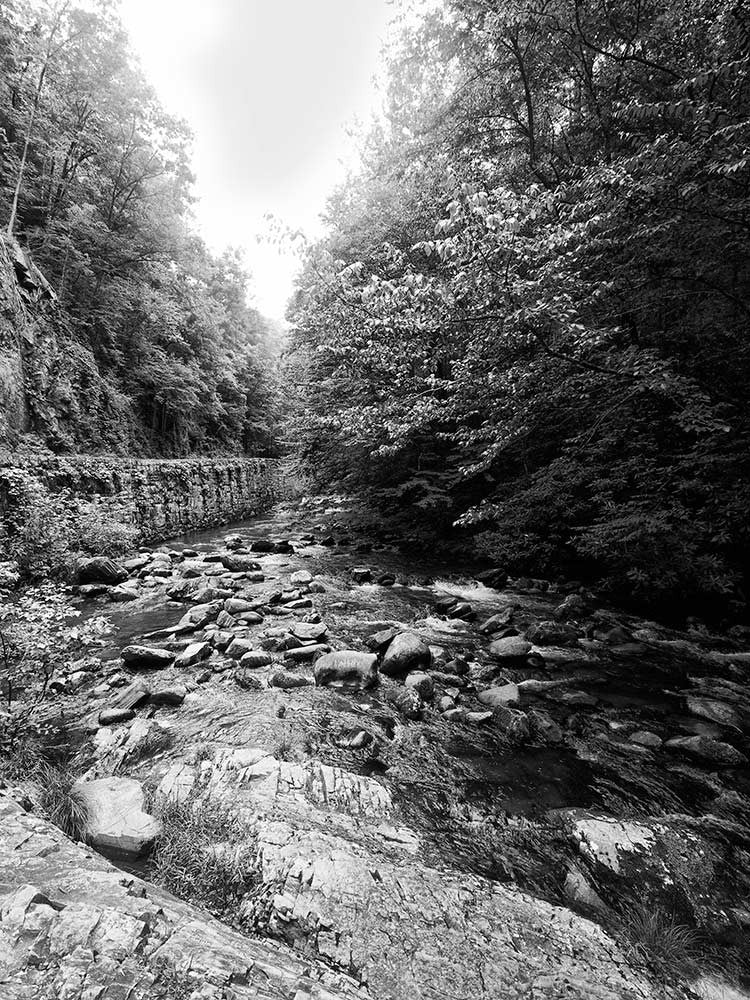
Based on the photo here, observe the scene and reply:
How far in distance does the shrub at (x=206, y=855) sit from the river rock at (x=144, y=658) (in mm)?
2302

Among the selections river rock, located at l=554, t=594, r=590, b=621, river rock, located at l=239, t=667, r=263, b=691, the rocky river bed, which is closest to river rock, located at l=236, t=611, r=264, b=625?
the rocky river bed

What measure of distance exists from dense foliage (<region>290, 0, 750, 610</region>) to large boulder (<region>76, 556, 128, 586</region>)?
17.3 ft

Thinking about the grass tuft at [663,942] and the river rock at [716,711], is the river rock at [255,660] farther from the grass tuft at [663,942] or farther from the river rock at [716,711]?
the river rock at [716,711]

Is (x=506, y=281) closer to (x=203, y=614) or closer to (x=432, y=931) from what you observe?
(x=432, y=931)

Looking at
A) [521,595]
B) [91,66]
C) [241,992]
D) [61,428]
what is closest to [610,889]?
[241,992]

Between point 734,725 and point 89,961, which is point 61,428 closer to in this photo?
point 89,961

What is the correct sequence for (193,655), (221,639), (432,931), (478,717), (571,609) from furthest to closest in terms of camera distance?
(571,609), (221,639), (193,655), (478,717), (432,931)

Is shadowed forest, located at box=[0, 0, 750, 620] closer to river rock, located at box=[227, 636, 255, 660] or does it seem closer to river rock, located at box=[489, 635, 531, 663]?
river rock, located at box=[489, 635, 531, 663]

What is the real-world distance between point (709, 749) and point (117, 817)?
3.92 metres

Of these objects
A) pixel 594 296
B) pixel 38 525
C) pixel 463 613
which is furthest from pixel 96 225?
pixel 463 613

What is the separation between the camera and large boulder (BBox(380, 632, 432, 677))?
430 cm

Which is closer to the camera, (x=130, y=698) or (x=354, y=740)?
(x=354, y=740)

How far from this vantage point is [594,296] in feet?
15.1

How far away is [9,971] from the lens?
1.01 meters
